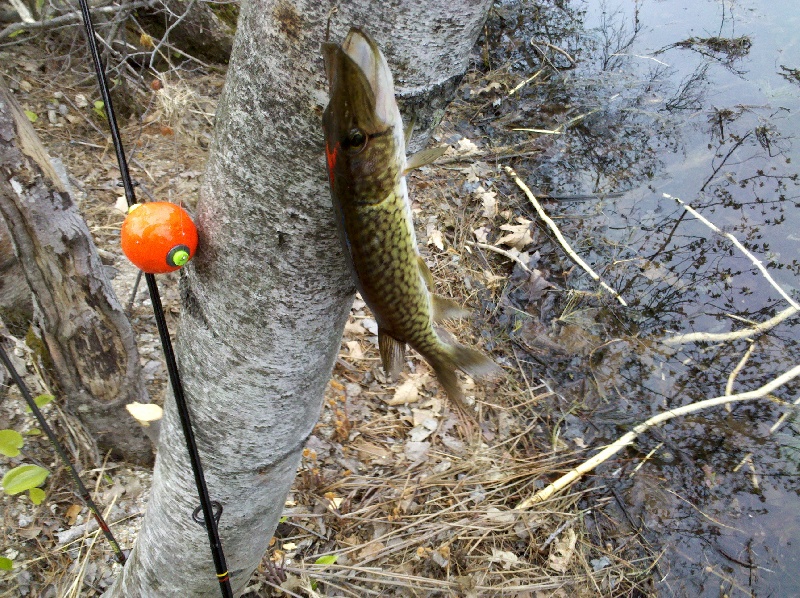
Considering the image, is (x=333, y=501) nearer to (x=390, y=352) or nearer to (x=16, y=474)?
(x=16, y=474)

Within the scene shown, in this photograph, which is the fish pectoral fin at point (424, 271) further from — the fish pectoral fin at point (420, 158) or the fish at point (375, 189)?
the fish pectoral fin at point (420, 158)

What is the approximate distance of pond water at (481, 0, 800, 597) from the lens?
366 centimetres

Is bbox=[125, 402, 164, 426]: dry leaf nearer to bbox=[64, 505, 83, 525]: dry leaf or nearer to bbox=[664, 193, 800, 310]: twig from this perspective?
bbox=[64, 505, 83, 525]: dry leaf

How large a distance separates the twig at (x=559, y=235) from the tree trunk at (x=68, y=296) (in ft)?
11.8

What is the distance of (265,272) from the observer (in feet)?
3.68

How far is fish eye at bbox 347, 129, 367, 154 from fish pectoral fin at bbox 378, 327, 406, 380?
520mm

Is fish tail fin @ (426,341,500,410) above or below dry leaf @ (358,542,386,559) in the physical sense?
above

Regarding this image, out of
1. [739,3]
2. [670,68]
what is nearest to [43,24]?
[670,68]

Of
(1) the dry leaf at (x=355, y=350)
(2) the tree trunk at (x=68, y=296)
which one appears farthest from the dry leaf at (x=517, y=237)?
(2) the tree trunk at (x=68, y=296)

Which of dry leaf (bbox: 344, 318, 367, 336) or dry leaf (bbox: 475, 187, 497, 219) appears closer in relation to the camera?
dry leaf (bbox: 344, 318, 367, 336)

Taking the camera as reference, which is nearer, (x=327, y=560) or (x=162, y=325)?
(x=162, y=325)

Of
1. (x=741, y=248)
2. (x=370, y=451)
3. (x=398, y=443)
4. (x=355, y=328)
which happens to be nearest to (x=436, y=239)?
(x=355, y=328)

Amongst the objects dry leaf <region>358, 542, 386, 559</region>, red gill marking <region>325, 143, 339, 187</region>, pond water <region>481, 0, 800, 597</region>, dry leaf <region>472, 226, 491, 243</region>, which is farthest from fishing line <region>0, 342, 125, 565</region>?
dry leaf <region>472, 226, 491, 243</region>

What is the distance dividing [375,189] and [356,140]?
13cm
